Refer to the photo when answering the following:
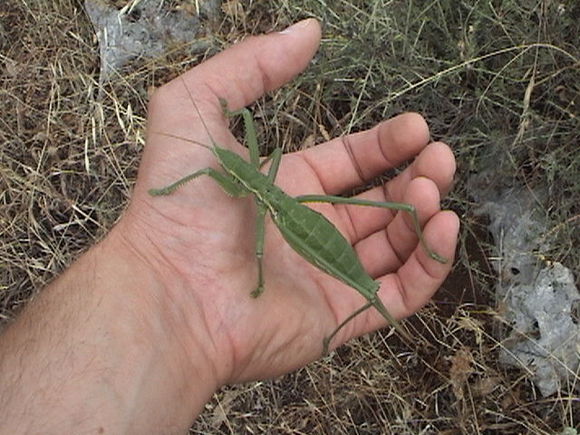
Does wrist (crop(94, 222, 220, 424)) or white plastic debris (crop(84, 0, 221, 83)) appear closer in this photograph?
wrist (crop(94, 222, 220, 424))

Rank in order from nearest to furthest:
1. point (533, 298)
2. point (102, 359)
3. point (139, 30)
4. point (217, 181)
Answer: point (102, 359)
point (217, 181)
point (533, 298)
point (139, 30)

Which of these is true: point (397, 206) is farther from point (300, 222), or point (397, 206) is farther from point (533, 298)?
point (533, 298)

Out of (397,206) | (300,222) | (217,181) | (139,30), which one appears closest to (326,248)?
(300,222)

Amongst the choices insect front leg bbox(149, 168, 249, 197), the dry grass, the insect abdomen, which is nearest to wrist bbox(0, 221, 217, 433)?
insect front leg bbox(149, 168, 249, 197)

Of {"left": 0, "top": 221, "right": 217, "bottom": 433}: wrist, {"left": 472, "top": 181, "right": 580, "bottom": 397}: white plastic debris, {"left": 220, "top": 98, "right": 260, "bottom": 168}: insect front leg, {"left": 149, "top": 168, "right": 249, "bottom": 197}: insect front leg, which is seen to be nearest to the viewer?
{"left": 0, "top": 221, "right": 217, "bottom": 433}: wrist

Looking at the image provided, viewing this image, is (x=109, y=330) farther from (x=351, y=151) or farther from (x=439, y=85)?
(x=439, y=85)

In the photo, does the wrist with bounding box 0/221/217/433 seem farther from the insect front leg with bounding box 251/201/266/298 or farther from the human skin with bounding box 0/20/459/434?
→ the insect front leg with bounding box 251/201/266/298

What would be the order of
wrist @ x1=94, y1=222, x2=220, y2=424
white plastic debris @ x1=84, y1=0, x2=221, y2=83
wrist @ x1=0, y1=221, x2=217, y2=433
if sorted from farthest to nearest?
white plastic debris @ x1=84, y1=0, x2=221, y2=83 → wrist @ x1=94, y1=222, x2=220, y2=424 → wrist @ x1=0, y1=221, x2=217, y2=433
